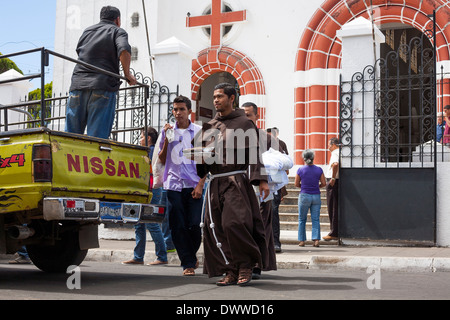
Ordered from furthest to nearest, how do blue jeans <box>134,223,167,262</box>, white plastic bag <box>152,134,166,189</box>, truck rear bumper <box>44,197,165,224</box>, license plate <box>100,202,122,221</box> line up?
blue jeans <box>134,223,167,262</box>, white plastic bag <box>152,134,166,189</box>, license plate <box>100,202,122,221</box>, truck rear bumper <box>44,197,165,224</box>

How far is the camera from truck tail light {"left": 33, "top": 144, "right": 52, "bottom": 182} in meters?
5.79

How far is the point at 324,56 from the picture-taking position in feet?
53.4

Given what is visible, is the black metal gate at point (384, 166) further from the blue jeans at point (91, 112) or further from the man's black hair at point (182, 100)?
the blue jeans at point (91, 112)

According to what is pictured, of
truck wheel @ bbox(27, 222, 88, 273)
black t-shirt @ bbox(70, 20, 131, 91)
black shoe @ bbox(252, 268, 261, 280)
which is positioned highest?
black t-shirt @ bbox(70, 20, 131, 91)

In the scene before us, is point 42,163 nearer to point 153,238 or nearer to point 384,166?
point 153,238

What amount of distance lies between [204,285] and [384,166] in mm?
5521

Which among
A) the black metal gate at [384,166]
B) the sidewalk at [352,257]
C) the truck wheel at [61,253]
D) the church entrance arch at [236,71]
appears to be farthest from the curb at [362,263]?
the church entrance arch at [236,71]

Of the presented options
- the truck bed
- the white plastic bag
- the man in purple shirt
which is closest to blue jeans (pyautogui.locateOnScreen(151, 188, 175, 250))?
the white plastic bag

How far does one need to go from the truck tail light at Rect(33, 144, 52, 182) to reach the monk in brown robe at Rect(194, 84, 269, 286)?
4.94 ft

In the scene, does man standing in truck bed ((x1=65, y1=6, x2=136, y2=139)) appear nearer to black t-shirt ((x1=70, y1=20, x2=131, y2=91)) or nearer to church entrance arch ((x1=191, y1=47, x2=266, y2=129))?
black t-shirt ((x1=70, y1=20, x2=131, y2=91))

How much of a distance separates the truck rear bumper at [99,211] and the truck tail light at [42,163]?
20 centimetres

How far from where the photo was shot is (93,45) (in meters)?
7.11
